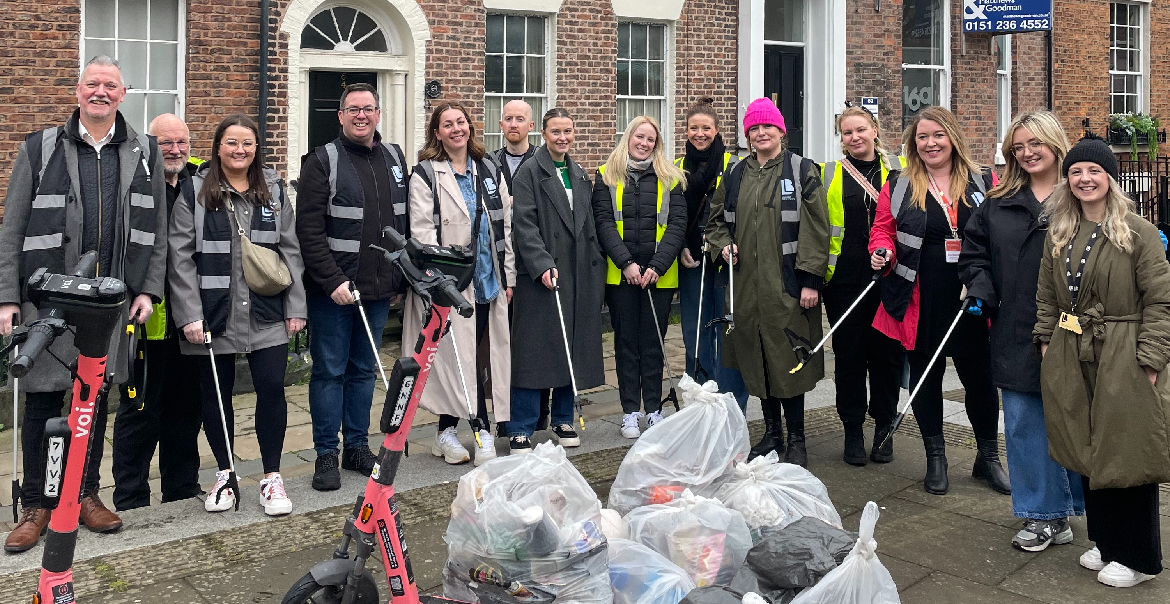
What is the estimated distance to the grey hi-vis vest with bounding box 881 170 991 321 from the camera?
19.9 ft

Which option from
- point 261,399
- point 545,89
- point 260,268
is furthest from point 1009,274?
point 545,89

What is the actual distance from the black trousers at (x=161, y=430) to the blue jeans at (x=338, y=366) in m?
0.57

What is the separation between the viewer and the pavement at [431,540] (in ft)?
15.4

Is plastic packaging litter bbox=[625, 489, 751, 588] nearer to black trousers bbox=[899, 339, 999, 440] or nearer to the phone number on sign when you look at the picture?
black trousers bbox=[899, 339, 999, 440]

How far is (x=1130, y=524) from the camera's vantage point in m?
4.74

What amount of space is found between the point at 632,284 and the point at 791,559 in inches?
125

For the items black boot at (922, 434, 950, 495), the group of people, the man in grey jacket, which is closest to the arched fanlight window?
the group of people

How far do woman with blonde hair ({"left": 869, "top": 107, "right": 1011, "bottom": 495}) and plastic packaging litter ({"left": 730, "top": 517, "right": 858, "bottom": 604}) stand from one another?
211 cm

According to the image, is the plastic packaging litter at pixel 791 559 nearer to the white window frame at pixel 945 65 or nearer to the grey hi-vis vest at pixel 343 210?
the grey hi-vis vest at pixel 343 210

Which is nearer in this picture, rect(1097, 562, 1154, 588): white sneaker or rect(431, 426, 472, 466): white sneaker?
rect(1097, 562, 1154, 588): white sneaker

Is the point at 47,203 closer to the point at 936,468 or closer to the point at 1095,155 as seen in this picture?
the point at 1095,155

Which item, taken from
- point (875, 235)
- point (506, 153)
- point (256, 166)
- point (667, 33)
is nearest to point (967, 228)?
point (875, 235)

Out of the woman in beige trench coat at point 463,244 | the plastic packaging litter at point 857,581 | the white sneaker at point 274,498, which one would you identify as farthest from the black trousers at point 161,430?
the plastic packaging litter at point 857,581

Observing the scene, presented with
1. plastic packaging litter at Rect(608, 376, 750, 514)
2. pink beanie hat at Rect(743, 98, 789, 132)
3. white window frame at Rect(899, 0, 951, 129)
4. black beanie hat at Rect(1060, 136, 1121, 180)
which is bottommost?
plastic packaging litter at Rect(608, 376, 750, 514)
